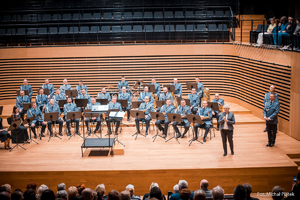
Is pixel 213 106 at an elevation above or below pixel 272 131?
above

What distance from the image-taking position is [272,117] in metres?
8.38

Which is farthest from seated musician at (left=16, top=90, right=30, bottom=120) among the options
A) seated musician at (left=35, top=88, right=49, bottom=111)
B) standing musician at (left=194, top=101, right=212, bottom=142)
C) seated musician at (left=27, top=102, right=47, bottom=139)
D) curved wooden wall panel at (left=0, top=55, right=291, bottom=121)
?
standing musician at (left=194, top=101, right=212, bottom=142)

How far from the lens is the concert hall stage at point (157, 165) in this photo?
7383 mm

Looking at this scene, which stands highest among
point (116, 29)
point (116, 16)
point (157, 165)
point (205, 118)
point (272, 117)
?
point (116, 16)

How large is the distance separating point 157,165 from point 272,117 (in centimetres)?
366

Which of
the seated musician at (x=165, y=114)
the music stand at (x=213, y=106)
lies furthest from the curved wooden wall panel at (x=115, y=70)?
the music stand at (x=213, y=106)

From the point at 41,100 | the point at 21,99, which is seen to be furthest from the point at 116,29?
the point at 21,99

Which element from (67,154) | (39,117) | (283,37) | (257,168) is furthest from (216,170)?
(39,117)

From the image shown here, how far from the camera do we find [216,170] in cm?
738

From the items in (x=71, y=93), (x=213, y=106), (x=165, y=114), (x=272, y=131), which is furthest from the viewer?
(x=71, y=93)

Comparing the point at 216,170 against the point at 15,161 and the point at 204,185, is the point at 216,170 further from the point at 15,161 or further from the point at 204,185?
the point at 15,161

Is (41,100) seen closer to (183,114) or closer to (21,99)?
(21,99)

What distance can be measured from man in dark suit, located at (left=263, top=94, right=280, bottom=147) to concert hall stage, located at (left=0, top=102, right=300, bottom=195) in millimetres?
304

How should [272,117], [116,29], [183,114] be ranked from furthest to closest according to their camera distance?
1. [116,29]
2. [183,114]
3. [272,117]
